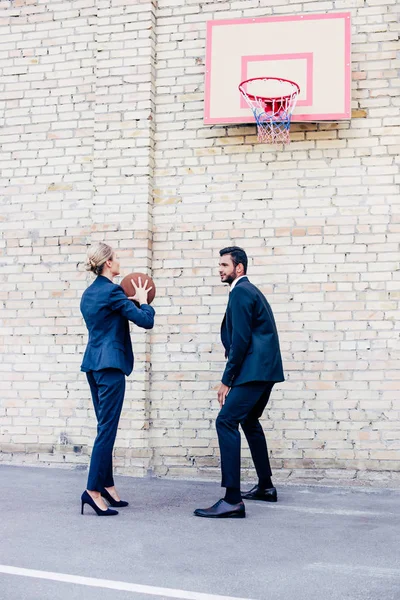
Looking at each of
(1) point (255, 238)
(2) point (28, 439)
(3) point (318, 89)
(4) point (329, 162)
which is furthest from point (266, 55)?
(2) point (28, 439)

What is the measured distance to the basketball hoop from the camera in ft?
24.8

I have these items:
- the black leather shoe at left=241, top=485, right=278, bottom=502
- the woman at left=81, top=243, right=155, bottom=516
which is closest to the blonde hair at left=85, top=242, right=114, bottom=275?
the woman at left=81, top=243, right=155, bottom=516

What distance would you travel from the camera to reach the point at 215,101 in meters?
7.81

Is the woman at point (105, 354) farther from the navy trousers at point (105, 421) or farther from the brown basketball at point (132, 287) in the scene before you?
the brown basketball at point (132, 287)

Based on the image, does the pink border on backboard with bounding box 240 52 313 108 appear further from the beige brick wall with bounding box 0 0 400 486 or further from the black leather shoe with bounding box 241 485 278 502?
the black leather shoe with bounding box 241 485 278 502

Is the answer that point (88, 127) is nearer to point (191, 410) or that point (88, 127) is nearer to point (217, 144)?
point (217, 144)

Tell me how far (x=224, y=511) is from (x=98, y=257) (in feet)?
6.98

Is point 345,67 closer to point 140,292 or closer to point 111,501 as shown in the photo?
point 140,292

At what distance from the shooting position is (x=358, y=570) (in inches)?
174

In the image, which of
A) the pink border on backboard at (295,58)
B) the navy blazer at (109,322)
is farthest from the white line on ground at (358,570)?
the pink border on backboard at (295,58)

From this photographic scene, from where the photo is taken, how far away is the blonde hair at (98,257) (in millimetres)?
6023

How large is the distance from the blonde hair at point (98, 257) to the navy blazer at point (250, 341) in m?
1.01

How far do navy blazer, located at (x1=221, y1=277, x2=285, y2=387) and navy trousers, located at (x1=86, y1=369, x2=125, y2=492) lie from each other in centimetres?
82

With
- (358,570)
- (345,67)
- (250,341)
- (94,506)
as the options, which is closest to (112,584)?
(358,570)
